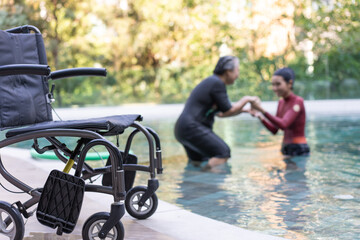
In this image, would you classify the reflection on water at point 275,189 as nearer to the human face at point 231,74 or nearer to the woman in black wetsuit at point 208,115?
the woman in black wetsuit at point 208,115

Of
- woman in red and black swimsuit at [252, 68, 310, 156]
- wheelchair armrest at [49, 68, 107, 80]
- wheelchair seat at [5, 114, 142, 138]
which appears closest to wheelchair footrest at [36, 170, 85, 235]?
wheelchair seat at [5, 114, 142, 138]

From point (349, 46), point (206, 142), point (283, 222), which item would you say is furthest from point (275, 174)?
point (349, 46)

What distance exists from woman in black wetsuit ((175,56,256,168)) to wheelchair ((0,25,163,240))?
2845 mm

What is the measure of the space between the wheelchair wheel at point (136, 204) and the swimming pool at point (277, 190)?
0.57 m

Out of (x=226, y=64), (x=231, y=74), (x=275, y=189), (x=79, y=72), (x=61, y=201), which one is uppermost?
(x=79, y=72)

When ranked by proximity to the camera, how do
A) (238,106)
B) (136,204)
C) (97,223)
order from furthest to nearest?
1. (238,106)
2. (136,204)
3. (97,223)

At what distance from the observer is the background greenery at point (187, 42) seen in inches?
810

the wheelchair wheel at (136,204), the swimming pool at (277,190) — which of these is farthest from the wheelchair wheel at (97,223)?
the swimming pool at (277,190)

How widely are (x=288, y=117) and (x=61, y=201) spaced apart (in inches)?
165

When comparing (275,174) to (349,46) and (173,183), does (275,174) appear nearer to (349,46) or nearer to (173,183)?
(173,183)

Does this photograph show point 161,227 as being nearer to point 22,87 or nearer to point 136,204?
point 136,204

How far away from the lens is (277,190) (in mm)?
4570

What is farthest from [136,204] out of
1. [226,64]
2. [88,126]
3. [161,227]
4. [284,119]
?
[284,119]

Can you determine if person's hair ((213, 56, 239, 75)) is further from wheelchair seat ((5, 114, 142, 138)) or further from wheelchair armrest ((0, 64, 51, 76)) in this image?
wheelchair armrest ((0, 64, 51, 76))
